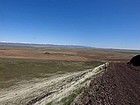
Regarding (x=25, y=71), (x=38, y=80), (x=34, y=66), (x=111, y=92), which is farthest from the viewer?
(x=34, y=66)

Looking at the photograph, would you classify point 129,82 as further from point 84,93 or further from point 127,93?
point 84,93

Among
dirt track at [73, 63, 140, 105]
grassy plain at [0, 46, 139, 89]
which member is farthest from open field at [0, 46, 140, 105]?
dirt track at [73, 63, 140, 105]

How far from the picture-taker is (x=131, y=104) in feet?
42.4

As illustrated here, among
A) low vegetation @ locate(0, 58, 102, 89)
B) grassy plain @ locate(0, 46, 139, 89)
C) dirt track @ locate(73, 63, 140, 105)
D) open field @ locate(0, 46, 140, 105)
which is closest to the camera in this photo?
dirt track @ locate(73, 63, 140, 105)

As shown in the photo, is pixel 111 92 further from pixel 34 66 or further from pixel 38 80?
pixel 34 66

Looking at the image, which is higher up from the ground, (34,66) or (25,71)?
(25,71)

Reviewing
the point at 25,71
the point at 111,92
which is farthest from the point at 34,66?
the point at 111,92

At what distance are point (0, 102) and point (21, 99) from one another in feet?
9.75

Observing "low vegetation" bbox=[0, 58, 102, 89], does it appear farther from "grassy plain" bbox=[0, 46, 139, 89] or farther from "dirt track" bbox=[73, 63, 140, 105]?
"dirt track" bbox=[73, 63, 140, 105]

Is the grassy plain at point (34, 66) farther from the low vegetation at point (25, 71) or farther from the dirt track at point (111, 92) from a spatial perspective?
the dirt track at point (111, 92)

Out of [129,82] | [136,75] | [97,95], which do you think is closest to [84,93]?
[97,95]

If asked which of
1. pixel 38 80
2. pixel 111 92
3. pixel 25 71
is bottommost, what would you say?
pixel 25 71

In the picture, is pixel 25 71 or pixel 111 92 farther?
pixel 25 71

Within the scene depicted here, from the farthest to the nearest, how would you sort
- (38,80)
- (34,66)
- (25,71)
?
(34,66) < (25,71) < (38,80)
